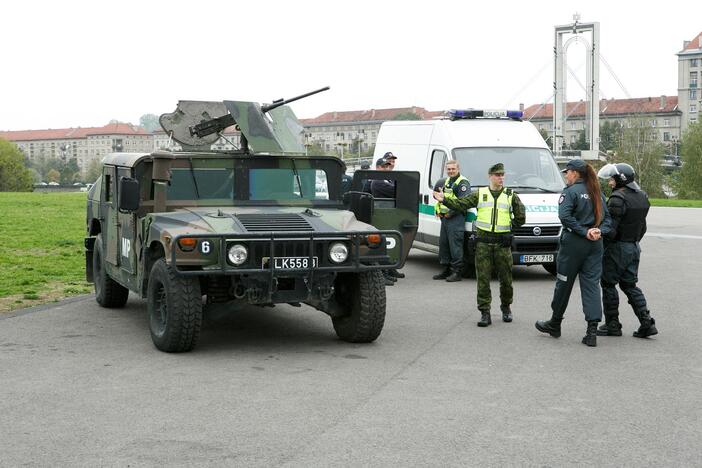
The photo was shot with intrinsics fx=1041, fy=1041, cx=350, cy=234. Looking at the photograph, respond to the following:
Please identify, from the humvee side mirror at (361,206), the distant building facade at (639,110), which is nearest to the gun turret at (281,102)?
the humvee side mirror at (361,206)

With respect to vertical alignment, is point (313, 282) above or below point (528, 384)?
above

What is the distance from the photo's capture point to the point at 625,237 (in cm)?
968

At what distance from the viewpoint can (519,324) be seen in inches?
421

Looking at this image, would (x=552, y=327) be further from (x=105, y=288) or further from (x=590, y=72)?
(x=590, y=72)

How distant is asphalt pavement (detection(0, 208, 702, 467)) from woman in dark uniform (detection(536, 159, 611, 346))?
450mm

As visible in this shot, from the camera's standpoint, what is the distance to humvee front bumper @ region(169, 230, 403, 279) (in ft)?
27.5

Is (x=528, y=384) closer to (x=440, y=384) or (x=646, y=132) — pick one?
(x=440, y=384)

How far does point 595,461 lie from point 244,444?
6.33ft

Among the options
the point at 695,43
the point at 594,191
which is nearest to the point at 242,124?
the point at 594,191

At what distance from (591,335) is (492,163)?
A: 6440 millimetres

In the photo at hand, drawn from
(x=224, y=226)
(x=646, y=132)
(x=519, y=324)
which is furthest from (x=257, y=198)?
(x=646, y=132)

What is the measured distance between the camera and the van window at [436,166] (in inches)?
629

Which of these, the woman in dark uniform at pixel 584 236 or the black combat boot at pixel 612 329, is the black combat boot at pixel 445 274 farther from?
the woman in dark uniform at pixel 584 236

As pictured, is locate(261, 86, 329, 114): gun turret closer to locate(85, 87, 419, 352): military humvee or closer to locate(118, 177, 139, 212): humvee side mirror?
locate(85, 87, 419, 352): military humvee
